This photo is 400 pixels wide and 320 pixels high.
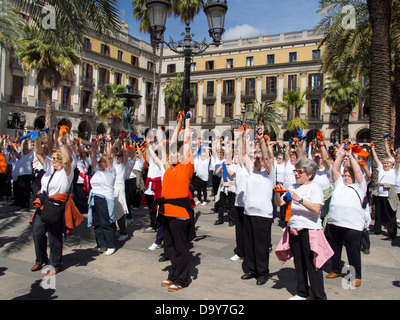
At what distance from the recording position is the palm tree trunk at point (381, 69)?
9.82 metres

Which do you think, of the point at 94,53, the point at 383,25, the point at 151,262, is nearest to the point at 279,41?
the point at 94,53

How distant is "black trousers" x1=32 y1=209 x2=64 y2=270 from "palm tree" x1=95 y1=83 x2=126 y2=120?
32.5 meters

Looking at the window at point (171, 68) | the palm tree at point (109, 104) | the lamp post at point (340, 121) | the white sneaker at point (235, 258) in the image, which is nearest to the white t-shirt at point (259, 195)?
the white sneaker at point (235, 258)

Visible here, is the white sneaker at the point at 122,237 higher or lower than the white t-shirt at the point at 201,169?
lower

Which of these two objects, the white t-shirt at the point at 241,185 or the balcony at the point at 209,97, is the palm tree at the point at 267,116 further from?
the white t-shirt at the point at 241,185

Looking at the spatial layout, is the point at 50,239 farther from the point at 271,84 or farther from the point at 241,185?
the point at 271,84

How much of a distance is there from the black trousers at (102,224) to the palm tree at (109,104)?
3167cm

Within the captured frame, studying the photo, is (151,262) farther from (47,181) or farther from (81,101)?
(81,101)

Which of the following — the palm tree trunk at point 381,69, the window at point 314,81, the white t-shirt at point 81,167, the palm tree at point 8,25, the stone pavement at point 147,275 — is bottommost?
the stone pavement at point 147,275

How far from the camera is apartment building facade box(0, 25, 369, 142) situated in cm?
3438

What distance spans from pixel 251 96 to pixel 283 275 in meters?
40.8

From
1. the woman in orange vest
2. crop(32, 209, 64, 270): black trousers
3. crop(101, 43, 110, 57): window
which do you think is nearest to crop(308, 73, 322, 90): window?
crop(101, 43, 110, 57): window

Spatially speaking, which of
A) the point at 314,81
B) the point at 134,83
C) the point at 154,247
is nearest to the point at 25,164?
the point at 154,247

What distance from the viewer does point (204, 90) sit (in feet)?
156
